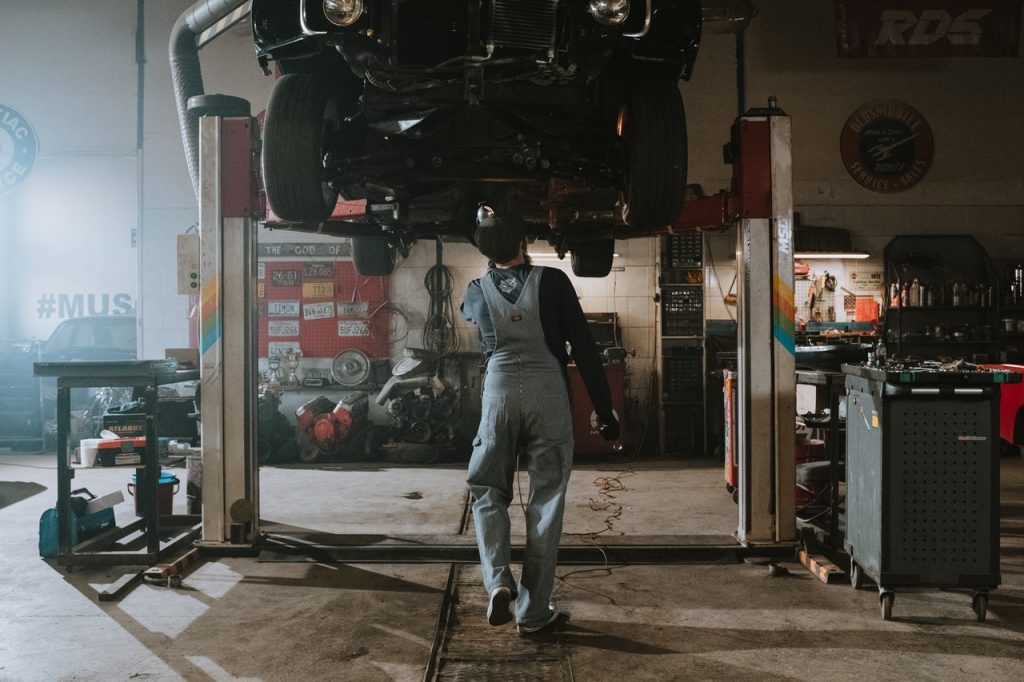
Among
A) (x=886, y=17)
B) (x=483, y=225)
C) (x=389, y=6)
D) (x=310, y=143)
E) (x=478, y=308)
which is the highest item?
(x=886, y=17)

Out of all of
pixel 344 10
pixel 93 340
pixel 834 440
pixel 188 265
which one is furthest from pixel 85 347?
pixel 834 440

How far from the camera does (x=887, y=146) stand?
765 cm

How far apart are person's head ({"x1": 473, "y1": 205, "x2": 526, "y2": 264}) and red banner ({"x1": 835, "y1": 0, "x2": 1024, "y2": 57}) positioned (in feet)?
20.3

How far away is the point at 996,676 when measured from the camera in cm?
209

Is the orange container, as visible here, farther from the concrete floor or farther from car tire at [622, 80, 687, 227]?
car tire at [622, 80, 687, 227]

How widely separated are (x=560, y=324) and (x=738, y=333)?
1.34m

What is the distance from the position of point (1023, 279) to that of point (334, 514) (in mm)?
7344

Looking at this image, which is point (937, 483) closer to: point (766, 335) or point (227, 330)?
point (766, 335)

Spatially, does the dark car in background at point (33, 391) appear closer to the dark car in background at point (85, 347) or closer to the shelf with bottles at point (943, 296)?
the dark car in background at point (85, 347)

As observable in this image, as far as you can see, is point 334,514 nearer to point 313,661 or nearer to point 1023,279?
point 313,661

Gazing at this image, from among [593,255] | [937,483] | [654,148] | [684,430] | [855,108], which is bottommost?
[684,430]

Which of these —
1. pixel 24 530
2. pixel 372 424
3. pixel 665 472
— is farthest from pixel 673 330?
pixel 24 530

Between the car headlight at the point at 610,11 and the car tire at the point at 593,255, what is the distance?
2243 millimetres

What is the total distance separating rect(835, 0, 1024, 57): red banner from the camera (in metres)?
6.97
